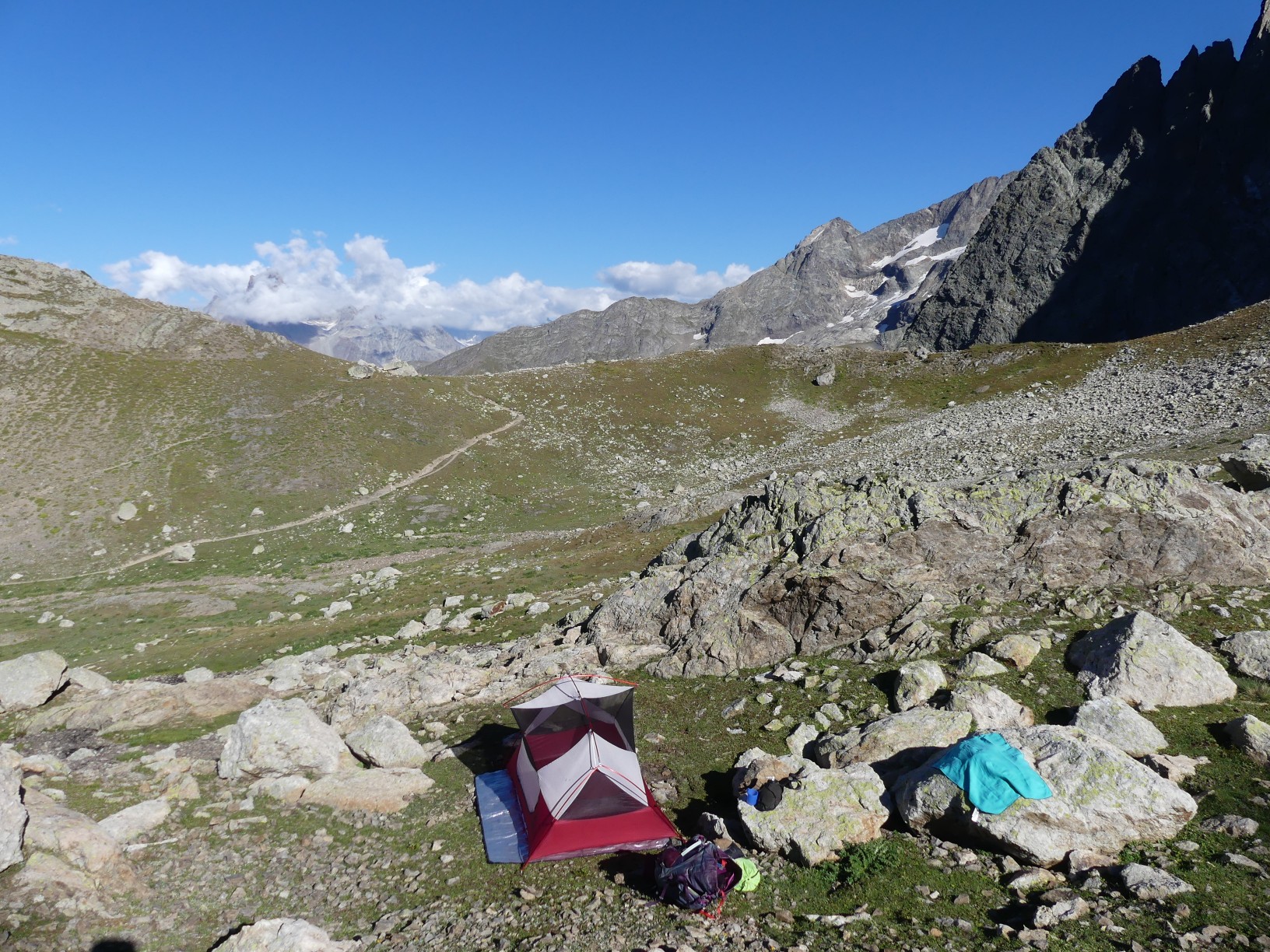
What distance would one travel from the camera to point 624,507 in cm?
6306

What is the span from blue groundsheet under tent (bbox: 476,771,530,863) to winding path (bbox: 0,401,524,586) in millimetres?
50940

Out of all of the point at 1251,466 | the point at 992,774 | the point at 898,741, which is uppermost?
the point at 1251,466

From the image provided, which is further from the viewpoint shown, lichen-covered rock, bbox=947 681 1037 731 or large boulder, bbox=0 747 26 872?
lichen-covered rock, bbox=947 681 1037 731

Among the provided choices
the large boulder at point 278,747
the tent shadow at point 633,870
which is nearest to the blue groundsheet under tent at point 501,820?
the tent shadow at point 633,870

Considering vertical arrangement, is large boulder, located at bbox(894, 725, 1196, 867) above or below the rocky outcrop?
below

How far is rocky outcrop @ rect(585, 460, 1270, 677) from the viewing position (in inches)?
797

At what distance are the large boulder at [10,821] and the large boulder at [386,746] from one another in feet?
23.3

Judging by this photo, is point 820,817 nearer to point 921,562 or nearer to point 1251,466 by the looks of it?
point 921,562

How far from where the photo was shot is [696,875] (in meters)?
11.4

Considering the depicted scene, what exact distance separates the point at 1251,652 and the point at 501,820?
18913mm

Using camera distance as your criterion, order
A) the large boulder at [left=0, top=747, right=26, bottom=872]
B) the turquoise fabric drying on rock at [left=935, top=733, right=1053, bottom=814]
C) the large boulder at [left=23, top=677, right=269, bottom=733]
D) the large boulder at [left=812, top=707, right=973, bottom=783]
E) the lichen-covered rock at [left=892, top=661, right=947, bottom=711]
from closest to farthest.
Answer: the turquoise fabric drying on rock at [left=935, top=733, right=1053, bottom=814] → the large boulder at [left=0, top=747, right=26, bottom=872] → the large boulder at [left=812, top=707, right=973, bottom=783] → the lichen-covered rock at [left=892, top=661, right=947, bottom=711] → the large boulder at [left=23, top=677, right=269, bottom=733]

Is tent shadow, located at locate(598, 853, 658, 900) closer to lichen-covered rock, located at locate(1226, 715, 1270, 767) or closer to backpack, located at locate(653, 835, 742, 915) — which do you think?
backpack, located at locate(653, 835, 742, 915)

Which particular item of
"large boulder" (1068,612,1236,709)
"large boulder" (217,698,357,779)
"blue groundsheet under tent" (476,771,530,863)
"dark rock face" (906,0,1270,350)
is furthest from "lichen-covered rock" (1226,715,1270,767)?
"dark rock face" (906,0,1270,350)

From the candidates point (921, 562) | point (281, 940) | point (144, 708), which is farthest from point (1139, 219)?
point (281, 940)
